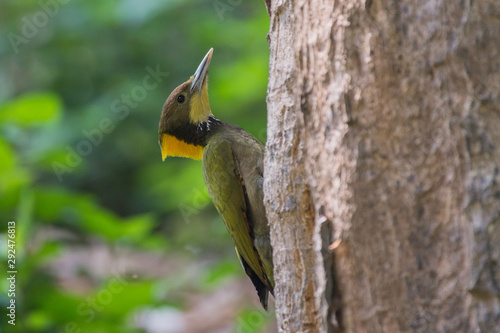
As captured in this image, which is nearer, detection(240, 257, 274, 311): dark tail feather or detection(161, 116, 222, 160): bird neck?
detection(240, 257, 274, 311): dark tail feather

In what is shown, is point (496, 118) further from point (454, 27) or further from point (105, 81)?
point (105, 81)

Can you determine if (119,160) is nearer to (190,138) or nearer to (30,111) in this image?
(30,111)

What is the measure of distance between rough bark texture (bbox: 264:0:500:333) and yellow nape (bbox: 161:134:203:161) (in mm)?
1596

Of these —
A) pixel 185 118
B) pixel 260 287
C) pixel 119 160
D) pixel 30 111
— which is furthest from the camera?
pixel 119 160

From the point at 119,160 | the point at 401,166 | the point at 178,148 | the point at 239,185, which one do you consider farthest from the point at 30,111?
the point at 119,160

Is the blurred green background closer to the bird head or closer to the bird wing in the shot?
the bird head

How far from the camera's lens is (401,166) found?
67.0 inches

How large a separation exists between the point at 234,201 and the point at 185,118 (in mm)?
599

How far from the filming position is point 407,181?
1692mm

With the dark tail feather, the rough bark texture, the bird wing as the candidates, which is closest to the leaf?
the bird wing

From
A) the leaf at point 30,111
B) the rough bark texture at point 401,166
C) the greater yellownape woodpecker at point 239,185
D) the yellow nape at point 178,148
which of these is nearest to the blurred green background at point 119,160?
the leaf at point 30,111

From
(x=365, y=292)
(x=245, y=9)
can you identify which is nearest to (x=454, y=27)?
(x=365, y=292)

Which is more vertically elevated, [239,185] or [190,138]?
[190,138]

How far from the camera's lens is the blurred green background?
4277 millimetres
